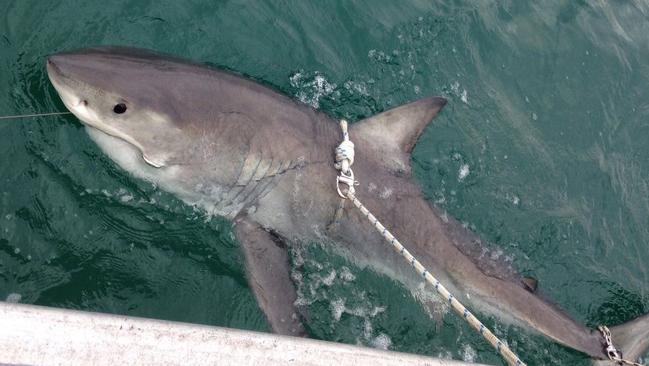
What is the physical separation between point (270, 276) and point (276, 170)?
0.63m

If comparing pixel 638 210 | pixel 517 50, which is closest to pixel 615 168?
pixel 638 210

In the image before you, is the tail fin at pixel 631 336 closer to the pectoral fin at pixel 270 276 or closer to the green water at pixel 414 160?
the green water at pixel 414 160

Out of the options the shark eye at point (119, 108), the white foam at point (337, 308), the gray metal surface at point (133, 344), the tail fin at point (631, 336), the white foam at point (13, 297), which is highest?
the shark eye at point (119, 108)

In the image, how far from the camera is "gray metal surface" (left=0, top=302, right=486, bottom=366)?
2.16m

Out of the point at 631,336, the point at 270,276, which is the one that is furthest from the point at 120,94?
the point at 631,336

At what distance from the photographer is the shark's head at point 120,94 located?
3.08m

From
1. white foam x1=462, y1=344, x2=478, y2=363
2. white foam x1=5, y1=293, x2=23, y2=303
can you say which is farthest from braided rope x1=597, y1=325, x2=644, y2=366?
white foam x1=5, y1=293, x2=23, y2=303

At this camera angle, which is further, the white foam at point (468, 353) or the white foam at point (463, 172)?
the white foam at point (463, 172)

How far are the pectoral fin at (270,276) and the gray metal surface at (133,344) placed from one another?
3.72 feet

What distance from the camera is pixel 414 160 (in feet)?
16.1

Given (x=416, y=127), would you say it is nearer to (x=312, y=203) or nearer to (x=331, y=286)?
(x=312, y=203)

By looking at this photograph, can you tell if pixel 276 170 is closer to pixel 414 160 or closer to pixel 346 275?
pixel 346 275

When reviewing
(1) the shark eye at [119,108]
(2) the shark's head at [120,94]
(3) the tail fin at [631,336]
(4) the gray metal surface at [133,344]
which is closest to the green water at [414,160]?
(3) the tail fin at [631,336]

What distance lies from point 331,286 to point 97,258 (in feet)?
4.75
